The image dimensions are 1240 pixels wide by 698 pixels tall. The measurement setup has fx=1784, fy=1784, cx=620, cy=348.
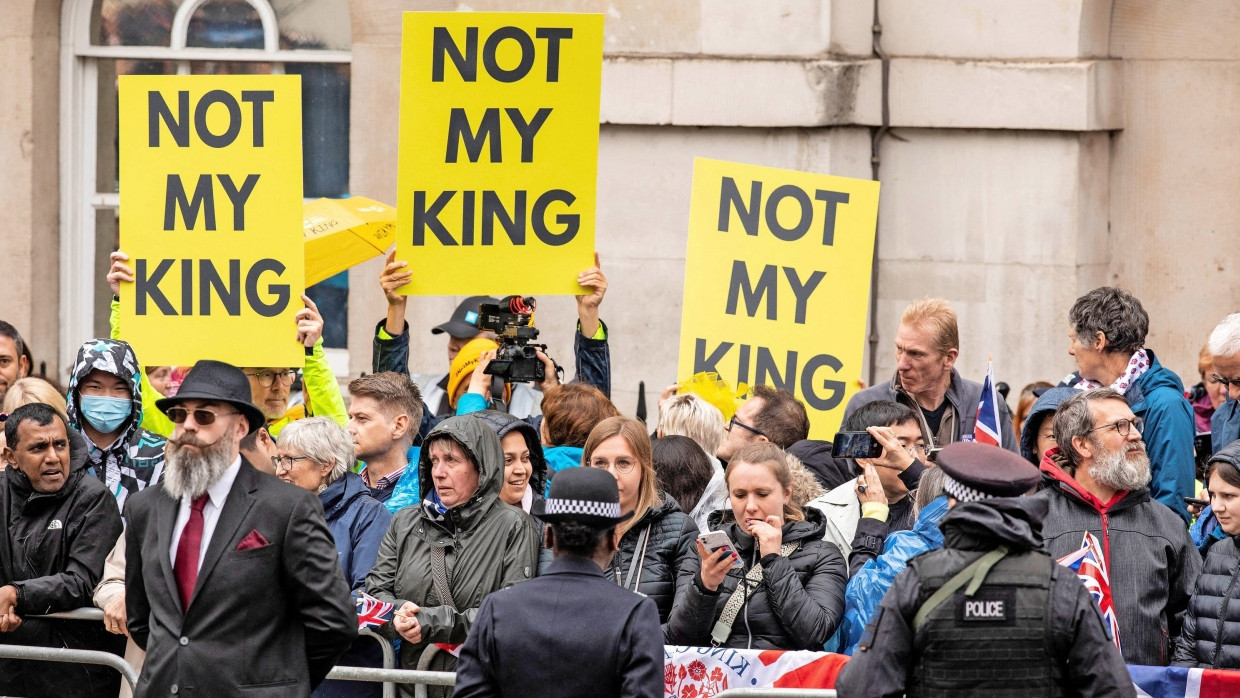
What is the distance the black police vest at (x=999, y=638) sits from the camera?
4285 mm

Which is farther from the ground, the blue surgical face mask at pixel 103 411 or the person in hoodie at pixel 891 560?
the blue surgical face mask at pixel 103 411

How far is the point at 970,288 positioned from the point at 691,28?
2317mm

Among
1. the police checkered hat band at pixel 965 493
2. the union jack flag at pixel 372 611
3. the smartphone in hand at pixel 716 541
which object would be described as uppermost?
the police checkered hat band at pixel 965 493

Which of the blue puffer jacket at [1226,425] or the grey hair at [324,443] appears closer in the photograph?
the grey hair at [324,443]

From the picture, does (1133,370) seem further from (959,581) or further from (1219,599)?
(959,581)

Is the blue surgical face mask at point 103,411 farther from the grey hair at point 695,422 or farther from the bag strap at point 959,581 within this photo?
the bag strap at point 959,581

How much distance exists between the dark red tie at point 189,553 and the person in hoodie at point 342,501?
106 cm

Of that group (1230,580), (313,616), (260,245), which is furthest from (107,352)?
(1230,580)

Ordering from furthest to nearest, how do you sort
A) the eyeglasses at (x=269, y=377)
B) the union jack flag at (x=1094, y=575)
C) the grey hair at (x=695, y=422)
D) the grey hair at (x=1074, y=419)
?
the eyeglasses at (x=269, y=377), the grey hair at (x=695, y=422), the grey hair at (x=1074, y=419), the union jack flag at (x=1094, y=575)

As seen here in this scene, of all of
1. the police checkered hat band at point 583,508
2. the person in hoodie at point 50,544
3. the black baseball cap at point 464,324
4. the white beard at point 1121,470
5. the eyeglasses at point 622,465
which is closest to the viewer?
the police checkered hat band at point 583,508

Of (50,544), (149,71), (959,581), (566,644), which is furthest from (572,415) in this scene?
(149,71)

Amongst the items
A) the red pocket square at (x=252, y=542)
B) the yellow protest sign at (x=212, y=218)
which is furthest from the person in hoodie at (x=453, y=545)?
the yellow protest sign at (x=212, y=218)

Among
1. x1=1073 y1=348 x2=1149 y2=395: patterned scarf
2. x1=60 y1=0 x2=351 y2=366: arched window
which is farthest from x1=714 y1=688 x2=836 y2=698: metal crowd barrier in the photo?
x1=60 y1=0 x2=351 y2=366: arched window

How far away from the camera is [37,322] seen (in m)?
12.0
